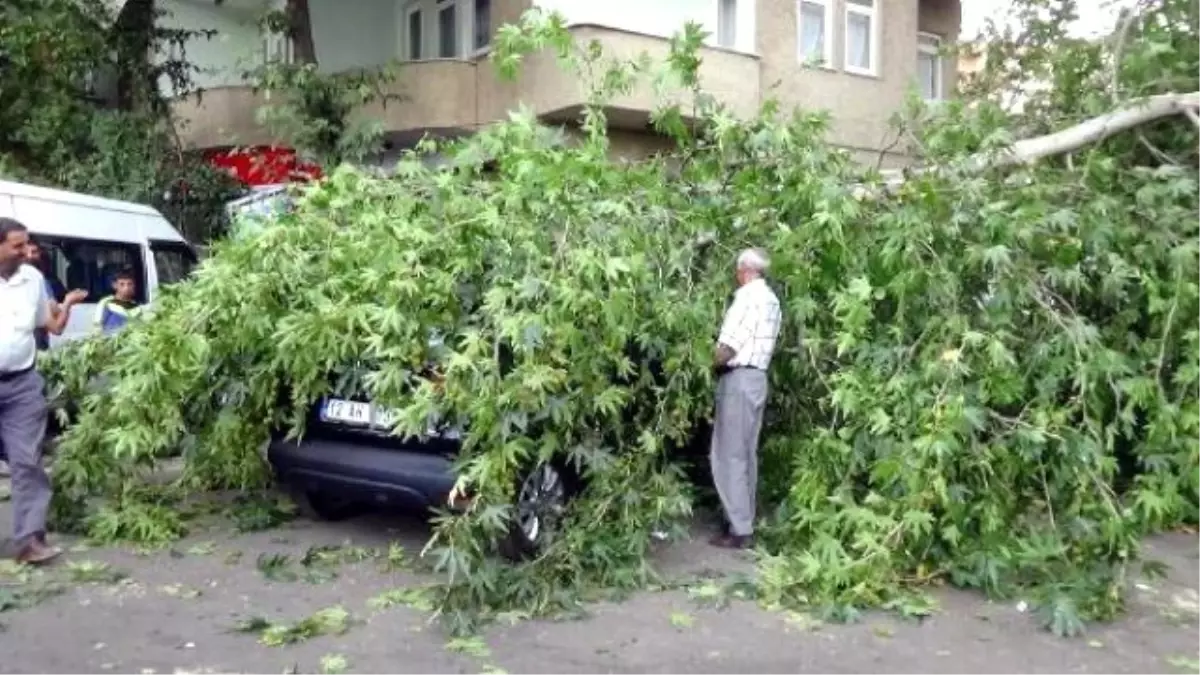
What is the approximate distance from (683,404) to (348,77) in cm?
1112

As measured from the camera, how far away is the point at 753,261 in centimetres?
781

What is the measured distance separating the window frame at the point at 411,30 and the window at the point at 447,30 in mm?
551

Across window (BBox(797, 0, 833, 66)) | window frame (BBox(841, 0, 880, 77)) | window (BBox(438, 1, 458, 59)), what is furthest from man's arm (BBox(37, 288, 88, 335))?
window frame (BBox(841, 0, 880, 77))

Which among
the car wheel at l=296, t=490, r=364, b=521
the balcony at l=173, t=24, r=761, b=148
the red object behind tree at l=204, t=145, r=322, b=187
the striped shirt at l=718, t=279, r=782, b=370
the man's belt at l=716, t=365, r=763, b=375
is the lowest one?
the car wheel at l=296, t=490, r=364, b=521

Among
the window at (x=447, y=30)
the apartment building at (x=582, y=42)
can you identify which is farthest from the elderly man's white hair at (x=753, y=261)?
the window at (x=447, y=30)

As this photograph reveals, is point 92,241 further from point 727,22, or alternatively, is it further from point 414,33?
point 414,33

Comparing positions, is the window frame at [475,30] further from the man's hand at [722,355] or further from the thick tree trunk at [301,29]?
the man's hand at [722,355]

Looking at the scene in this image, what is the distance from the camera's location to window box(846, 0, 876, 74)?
796 inches

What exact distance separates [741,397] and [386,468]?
1.93 m

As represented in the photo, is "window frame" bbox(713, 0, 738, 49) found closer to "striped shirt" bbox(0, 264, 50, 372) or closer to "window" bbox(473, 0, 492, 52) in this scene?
"window" bbox(473, 0, 492, 52)

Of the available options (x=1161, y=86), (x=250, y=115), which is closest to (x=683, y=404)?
(x=1161, y=86)

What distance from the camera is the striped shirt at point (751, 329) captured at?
7594mm

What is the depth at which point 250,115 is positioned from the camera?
20.8 meters

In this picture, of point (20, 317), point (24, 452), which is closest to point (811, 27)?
point (20, 317)
